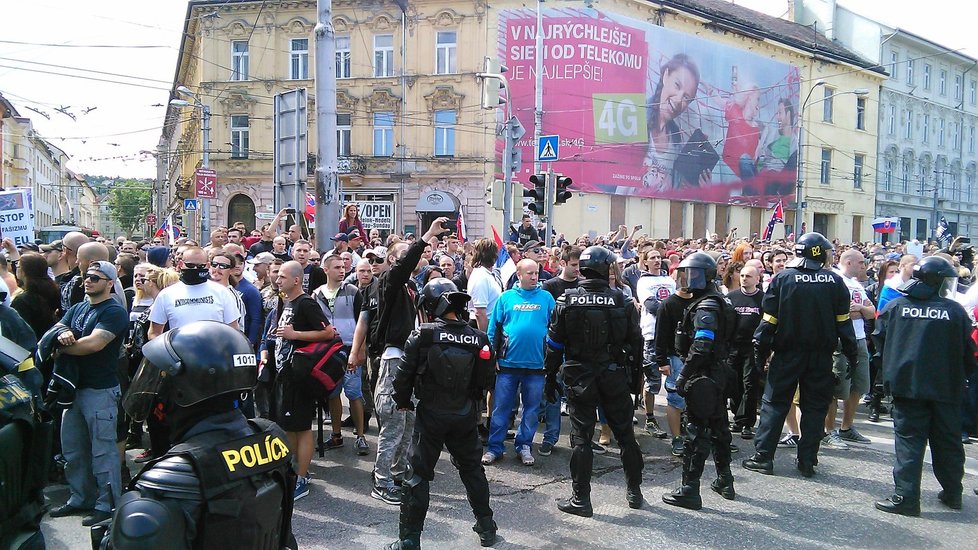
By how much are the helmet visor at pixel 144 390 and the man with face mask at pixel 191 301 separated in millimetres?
3362

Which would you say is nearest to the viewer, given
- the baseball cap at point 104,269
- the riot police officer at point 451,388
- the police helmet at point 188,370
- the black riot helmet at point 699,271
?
the police helmet at point 188,370

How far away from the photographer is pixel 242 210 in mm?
31469

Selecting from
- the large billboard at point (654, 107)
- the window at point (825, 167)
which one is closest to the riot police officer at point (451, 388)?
the large billboard at point (654, 107)

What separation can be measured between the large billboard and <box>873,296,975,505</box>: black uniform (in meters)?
22.3

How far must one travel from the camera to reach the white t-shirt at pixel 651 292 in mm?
7930

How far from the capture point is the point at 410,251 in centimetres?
555

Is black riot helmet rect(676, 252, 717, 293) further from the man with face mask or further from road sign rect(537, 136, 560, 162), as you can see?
road sign rect(537, 136, 560, 162)

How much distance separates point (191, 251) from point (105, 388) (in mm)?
Result: 1188

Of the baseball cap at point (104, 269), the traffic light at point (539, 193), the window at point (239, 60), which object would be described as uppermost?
the window at point (239, 60)

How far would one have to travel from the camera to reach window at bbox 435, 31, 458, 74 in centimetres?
2967

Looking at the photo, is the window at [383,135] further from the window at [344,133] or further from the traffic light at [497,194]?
the traffic light at [497,194]

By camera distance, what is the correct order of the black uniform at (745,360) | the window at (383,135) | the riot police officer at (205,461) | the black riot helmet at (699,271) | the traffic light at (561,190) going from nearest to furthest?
the riot police officer at (205,461) < the black riot helmet at (699,271) < the black uniform at (745,360) < the traffic light at (561,190) < the window at (383,135)

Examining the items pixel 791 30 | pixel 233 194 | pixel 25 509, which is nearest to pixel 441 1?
pixel 233 194

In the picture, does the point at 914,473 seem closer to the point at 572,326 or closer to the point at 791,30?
the point at 572,326
